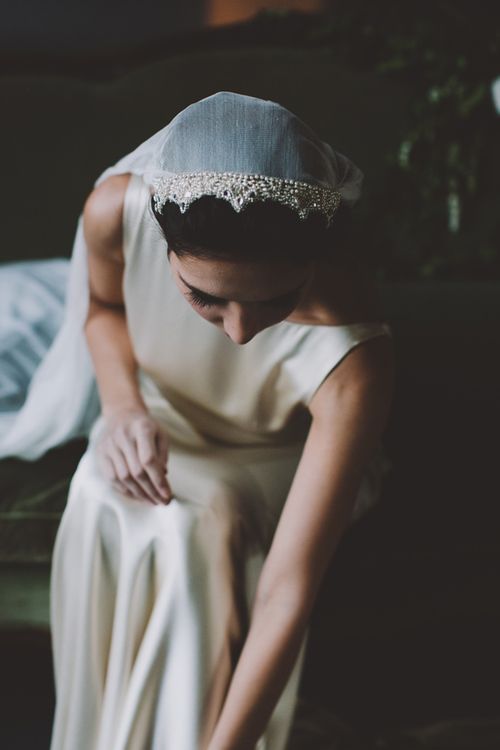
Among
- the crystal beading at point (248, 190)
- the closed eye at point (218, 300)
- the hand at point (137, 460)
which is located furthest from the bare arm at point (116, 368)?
the crystal beading at point (248, 190)

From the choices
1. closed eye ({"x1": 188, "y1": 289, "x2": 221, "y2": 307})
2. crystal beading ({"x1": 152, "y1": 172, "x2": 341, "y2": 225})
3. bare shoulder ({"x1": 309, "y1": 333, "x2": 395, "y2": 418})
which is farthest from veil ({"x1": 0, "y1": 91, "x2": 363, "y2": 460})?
bare shoulder ({"x1": 309, "y1": 333, "x2": 395, "y2": 418})

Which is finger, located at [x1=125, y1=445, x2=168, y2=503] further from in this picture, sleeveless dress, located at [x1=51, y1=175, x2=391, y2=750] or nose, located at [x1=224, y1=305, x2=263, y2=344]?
nose, located at [x1=224, y1=305, x2=263, y2=344]

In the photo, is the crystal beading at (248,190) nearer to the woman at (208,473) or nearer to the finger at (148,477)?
the woman at (208,473)

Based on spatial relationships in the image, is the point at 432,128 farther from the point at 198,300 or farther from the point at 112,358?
the point at 198,300

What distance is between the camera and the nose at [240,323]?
0.66 metres

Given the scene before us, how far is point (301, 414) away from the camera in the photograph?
0.96 metres

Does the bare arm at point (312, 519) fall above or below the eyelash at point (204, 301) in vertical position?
below

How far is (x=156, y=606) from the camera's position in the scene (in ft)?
2.70

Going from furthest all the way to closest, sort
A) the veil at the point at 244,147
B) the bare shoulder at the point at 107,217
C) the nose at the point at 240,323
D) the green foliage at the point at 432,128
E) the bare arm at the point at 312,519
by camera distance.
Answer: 1. the green foliage at the point at 432,128
2. the bare shoulder at the point at 107,217
3. the bare arm at the point at 312,519
4. the nose at the point at 240,323
5. the veil at the point at 244,147

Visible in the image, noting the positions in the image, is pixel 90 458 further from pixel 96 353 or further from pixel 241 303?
pixel 241 303

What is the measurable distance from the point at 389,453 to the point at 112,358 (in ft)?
1.58

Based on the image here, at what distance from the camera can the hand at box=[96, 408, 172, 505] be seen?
81cm

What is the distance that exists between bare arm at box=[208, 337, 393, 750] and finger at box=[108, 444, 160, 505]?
5.7 inches

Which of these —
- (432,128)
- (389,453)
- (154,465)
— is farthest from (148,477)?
(432,128)
